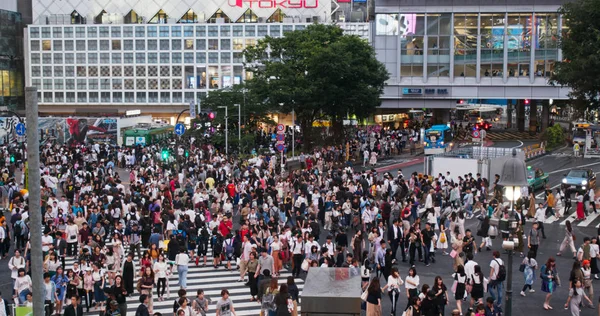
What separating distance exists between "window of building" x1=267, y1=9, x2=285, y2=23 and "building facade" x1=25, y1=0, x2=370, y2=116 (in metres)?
0.12

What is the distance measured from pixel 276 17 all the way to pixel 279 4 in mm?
1782

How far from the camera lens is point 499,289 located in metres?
18.6

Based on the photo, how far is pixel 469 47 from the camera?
70750 mm

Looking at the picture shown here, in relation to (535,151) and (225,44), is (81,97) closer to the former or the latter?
(225,44)

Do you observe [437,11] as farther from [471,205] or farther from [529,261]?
[529,261]

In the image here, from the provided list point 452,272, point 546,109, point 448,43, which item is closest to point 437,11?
point 448,43

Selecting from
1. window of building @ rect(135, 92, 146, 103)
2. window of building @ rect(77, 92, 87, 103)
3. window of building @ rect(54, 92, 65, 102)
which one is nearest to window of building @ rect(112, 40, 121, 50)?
window of building @ rect(135, 92, 146, 103)

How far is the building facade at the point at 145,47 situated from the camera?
88.8m

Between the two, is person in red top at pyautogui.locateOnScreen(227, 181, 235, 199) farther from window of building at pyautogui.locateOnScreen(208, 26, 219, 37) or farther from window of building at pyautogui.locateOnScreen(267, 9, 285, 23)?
window of building at pyautogui.locateOnScreen(267, 9, 285, 23)

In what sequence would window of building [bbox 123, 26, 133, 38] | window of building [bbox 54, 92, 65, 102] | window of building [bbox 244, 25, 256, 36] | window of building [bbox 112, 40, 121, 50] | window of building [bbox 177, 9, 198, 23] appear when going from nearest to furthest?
window of building [bbox 244, 25, 256, 36] < window of building [bbox 123, 26, 133, 38] < window of building [bbox 112, 40, 121, 50] < window of building [bbox 54, 92, 65, 102] < window of building [bbox 177, 9, 198, 23]

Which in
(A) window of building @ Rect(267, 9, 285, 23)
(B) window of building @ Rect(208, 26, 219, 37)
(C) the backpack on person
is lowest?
(C) the backpack on person

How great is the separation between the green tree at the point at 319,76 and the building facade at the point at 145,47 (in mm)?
31372

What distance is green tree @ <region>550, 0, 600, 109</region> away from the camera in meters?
36.2

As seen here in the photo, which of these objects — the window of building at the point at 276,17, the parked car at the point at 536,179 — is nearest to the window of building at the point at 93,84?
the window of building at the point at 276,17
